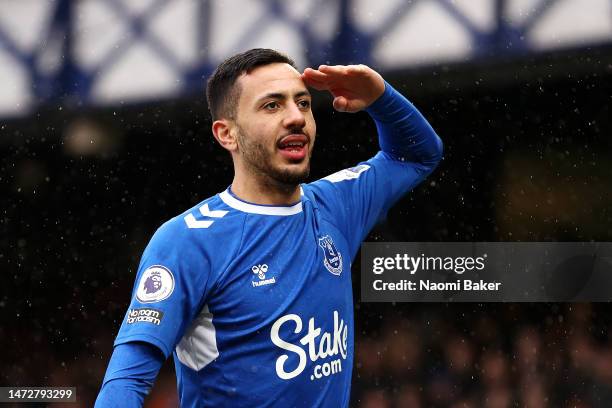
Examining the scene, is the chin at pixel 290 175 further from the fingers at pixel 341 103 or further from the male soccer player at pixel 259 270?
the fingers at pixel 341 103

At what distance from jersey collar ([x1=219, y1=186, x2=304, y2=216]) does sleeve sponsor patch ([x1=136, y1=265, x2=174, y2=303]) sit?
27cm

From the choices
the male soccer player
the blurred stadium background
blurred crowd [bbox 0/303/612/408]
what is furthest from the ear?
blurred crowd [bbox 0/303/612/408]

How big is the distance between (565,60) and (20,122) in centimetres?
266

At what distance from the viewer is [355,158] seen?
12.1 feet

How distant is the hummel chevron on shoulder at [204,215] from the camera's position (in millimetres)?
1610

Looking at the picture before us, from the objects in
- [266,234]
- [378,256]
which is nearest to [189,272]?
[266,234]

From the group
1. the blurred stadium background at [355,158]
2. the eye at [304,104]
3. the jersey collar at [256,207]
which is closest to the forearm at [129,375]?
the jersey collar at [256,207]

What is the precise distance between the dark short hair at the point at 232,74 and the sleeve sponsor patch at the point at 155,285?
445 millimetres

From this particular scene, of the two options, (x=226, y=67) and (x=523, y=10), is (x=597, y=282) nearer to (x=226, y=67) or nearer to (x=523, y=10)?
(x=523, y=10)

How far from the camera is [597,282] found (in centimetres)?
368

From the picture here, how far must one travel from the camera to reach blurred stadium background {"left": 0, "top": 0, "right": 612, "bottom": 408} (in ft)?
12.0

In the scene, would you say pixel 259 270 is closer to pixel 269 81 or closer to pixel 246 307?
pixel 246 307

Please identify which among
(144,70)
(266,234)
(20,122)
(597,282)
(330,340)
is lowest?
(330,340)

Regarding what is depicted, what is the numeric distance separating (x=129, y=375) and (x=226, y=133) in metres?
0.64
